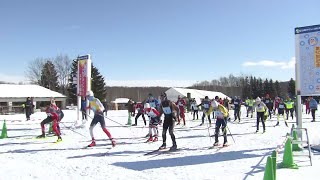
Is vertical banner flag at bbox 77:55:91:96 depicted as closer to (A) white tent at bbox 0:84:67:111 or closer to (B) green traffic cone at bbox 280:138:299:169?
(B) green traffic cone at bbox 280:138:299:169

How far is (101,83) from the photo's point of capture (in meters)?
68.4

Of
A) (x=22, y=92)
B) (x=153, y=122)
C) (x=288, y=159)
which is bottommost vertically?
(x=288, y=159)

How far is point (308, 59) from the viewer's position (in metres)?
11.5

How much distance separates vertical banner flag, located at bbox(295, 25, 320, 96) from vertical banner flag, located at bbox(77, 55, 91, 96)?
13.3 meters

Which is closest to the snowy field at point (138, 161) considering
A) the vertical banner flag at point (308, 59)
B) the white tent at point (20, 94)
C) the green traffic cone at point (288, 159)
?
the green traffic cone at point (288, 159)

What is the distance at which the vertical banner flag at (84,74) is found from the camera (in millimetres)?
21719

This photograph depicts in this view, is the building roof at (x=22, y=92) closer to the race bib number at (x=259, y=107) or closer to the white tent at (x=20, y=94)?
the white tent at (x=20, y=94)

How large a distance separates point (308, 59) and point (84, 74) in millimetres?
13921

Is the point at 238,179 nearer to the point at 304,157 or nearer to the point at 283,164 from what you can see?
the point at 283,164

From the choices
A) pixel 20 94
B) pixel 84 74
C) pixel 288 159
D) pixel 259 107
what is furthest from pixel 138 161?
pixel 20 94

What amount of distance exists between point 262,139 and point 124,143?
5486 millimetres

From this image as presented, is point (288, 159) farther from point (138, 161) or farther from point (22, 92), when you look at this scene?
point (22, 92)

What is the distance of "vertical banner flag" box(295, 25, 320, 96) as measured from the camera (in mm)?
11383

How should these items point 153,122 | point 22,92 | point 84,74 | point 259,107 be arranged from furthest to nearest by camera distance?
point 22,92 < point 84,74 < point 259,107 < point 153,122
